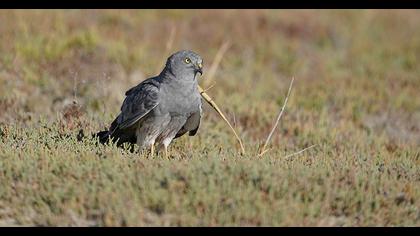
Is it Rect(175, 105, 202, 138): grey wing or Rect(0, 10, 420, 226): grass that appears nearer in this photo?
Rect(0, 10, 420, 226): grass

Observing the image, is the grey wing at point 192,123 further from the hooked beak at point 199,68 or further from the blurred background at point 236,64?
the blurred background at point 236,64

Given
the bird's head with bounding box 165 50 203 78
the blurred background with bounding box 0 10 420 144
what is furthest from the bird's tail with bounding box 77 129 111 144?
the bird's head with bounding box 165 50 203 78

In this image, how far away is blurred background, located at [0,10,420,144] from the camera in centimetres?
1148

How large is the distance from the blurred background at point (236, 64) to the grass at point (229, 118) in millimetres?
37

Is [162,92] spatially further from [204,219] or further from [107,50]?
[107,50]

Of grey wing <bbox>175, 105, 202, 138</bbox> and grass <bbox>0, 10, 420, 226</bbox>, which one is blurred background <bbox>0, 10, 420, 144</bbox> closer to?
grass <bbox>0, 10, 420, 226</bbox>

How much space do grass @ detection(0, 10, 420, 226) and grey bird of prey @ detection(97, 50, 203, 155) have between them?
0.36 metres

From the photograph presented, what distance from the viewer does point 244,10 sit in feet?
60.1

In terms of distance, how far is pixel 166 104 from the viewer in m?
8.26

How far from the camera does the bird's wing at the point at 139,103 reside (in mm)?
8248

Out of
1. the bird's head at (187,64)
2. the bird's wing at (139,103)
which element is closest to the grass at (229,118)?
the bird's wing at (139,103)

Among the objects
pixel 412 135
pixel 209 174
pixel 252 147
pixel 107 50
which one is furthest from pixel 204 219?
pixel 107 50

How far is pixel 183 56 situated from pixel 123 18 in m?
7.89

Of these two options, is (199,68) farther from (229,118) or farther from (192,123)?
(229,118)
